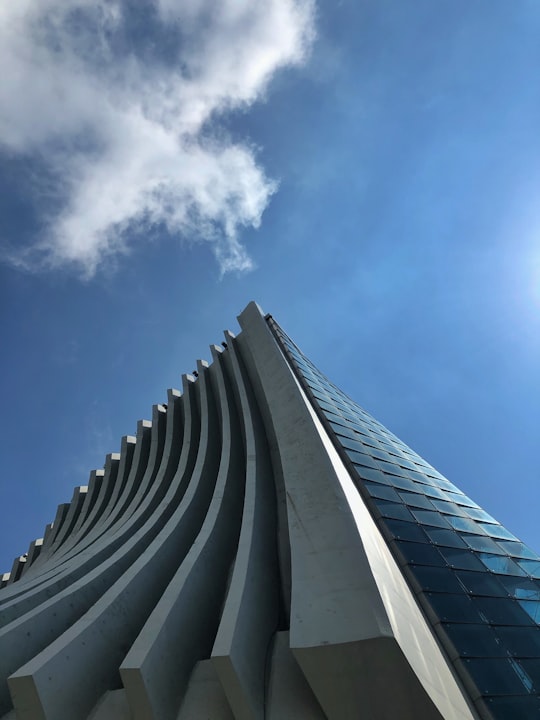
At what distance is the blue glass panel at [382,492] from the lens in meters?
10.4

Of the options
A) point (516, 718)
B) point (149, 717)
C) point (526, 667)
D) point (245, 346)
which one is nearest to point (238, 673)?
point (149, 717)

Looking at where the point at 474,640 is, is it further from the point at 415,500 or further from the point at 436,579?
the point at 415,500

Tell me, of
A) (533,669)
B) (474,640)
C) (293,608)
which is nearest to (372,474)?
(474,640)

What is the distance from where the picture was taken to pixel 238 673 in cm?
468

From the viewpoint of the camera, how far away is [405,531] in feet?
30.7

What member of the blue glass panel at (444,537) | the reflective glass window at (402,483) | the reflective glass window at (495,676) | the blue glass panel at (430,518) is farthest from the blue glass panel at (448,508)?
the reflective glass window at (495,676)

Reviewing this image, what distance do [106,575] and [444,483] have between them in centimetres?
1242

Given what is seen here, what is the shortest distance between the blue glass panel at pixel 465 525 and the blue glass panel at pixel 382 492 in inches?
65.7

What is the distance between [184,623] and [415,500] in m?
7.28

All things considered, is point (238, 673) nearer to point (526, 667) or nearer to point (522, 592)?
point (526, 667)

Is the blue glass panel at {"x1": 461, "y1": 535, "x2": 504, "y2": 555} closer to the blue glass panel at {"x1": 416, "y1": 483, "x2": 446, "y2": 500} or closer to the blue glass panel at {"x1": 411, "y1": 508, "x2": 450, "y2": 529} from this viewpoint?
the blue glass panel at {"x1": 411, "y1": 508, "x2": 450, "y2": 529}

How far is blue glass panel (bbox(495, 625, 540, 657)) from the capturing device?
713cm

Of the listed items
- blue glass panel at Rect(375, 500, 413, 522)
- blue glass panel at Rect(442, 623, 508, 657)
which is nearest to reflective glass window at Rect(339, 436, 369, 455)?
blue glass panel at Rect(375, 500, 413, 522)

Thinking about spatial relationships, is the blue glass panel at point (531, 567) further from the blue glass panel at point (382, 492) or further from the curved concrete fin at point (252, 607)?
the curved concrete fin at point (252, 607)
